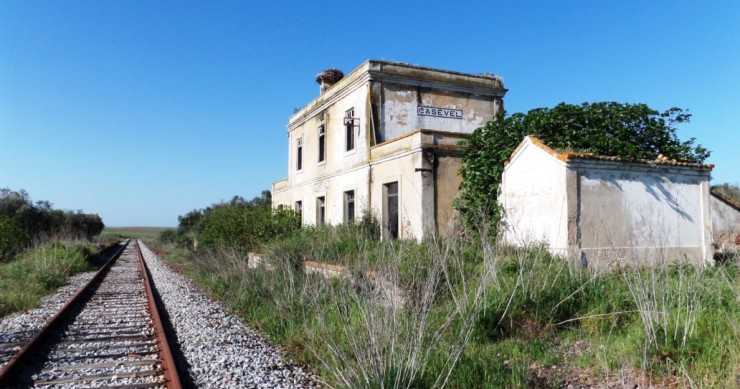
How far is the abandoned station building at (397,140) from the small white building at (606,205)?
3.23 metres

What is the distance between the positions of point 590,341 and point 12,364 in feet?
21.8

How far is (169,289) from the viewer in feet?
43.8

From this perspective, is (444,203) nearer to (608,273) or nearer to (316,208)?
(608,273)

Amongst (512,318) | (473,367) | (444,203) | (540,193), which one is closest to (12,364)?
(473,367)

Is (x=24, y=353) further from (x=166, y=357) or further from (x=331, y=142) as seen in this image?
(x=331, y=142)

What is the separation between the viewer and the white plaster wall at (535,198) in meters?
9.32

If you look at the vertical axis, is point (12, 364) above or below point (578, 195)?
below

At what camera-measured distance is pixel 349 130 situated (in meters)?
18.4

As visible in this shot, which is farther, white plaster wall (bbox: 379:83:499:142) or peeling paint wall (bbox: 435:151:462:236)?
white plaster wall (bbox: 379:83:499:142)

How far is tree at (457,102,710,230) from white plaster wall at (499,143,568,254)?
0.67 m

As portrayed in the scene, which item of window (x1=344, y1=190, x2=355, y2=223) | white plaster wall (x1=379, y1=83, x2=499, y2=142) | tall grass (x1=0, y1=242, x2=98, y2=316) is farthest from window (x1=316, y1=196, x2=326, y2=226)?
tall grass (x1=0, y1=242, x2=98, y2=316)

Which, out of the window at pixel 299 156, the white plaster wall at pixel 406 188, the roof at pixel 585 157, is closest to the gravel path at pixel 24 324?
the white plaster wall at pixel 406 188

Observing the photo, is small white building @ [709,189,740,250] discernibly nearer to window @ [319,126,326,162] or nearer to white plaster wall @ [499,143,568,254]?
white plaster wall @ [499,143,568,254]

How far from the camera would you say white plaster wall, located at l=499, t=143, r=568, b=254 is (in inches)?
367
